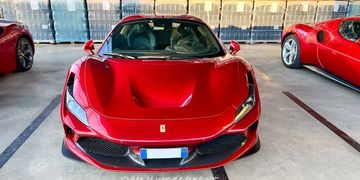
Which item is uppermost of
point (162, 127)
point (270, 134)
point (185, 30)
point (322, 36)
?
point (185, 30)

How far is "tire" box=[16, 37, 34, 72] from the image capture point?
518 cm

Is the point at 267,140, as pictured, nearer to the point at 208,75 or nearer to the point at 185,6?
the point at 208,75

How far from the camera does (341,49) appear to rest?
452cm

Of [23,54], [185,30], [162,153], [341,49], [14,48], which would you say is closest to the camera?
[162,153]

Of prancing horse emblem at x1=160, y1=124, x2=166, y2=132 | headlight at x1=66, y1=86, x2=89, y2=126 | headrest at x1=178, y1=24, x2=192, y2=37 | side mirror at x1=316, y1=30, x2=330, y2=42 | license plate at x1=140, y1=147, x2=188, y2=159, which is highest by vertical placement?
headrest at x1=178, y1=24, x2=192, y2=37

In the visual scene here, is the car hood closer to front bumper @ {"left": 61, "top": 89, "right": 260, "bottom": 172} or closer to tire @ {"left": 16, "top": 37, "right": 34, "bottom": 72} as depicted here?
front bumper @ {"left": 61, "top": 89, "right": 260, "bottom": 172}

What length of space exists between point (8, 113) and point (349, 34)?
4.90 meters

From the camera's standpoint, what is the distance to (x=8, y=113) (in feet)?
11.7

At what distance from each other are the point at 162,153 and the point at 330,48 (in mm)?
3855

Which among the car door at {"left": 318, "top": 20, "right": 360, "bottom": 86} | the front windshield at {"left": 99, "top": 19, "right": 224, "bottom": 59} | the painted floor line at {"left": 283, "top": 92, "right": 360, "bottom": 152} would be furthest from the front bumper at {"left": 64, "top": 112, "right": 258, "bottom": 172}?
the car door at {"left": 318, "top": 20, "right": 360, "bottom": 86}

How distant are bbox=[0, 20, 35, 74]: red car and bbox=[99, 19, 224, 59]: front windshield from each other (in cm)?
245

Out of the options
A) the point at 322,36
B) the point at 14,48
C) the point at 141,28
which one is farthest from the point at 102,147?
the point at 322,36

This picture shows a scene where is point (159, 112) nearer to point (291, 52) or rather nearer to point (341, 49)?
point (341, 49)

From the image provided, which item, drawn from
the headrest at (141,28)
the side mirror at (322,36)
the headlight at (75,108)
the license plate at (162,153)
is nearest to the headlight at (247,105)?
the license plate at (162,153)
